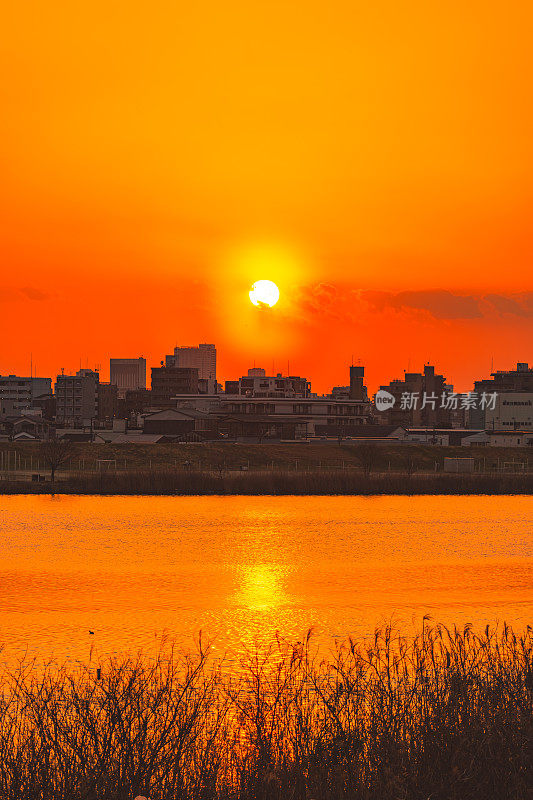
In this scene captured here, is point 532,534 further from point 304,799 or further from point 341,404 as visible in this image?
point 341,404

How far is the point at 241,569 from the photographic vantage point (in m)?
40.0

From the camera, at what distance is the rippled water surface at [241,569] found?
28.0 meters

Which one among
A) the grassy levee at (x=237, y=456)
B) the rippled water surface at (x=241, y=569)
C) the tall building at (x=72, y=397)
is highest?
the tall building at (x=72, y=397)

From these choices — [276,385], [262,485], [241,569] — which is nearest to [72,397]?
[276,385]

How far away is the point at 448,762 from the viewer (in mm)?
12094

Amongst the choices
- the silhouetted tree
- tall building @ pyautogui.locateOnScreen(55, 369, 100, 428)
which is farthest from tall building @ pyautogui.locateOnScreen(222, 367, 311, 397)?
the silhouetted tree

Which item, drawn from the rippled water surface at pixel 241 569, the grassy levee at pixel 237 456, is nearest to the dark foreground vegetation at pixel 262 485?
the rippled water surface at pixel 241 569

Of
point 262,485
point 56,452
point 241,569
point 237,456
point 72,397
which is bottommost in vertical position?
point 241,569

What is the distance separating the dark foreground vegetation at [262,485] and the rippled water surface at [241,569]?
389 centimetres

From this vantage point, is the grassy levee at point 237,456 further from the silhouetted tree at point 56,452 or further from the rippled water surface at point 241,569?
the rippled water surface at point 241,569

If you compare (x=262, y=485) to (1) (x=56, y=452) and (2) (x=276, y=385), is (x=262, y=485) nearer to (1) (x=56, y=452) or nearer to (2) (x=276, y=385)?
(1) (x=56, y=452)

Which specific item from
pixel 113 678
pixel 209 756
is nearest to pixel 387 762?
pixel 209 756

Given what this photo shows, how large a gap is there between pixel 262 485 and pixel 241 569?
3354 cm

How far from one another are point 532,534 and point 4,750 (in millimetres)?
44176
